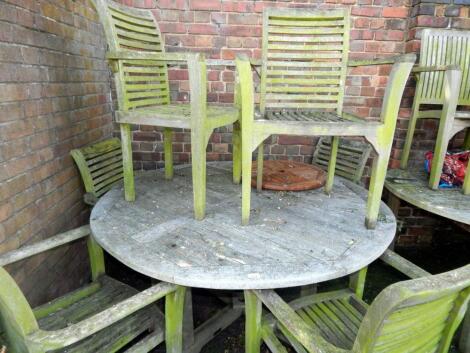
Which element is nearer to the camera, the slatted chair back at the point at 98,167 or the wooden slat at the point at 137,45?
the wooden slat at the point at 137,45

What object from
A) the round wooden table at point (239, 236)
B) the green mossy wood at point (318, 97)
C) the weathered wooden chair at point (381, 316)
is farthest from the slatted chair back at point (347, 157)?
the weathered wooden chair at point (381, 316)

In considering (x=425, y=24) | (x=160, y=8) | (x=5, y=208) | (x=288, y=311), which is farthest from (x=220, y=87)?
(x=288, y=311)

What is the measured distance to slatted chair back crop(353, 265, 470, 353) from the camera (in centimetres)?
71

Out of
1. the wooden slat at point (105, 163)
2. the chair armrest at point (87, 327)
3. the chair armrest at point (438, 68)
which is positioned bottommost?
the chair armrest at point (87, 327)

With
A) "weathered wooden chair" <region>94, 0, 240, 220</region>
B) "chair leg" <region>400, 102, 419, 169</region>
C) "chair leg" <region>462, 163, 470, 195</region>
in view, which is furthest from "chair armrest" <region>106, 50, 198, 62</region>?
"chair leg" <region>400, 102, 419, 169</region>

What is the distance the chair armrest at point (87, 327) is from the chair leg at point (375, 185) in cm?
97

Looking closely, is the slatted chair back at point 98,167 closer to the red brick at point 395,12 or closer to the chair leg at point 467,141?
the red brick at point 395,12

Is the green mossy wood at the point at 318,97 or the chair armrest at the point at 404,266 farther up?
the green mossy wood at the point at 318,97

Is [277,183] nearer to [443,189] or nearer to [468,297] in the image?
[443,189]

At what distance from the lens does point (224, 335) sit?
1.97 meters

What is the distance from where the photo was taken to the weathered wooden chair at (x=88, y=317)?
91 cm

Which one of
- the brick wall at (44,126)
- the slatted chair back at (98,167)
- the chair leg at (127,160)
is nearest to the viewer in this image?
the brick wall at (44,126)

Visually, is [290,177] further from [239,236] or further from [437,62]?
[437,62]

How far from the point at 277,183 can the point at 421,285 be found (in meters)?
1.39
